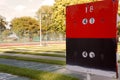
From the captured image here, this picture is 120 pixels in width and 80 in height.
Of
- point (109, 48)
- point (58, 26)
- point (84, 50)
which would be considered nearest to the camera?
point (109, 48)

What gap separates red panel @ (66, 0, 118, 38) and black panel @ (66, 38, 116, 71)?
4.1 inches

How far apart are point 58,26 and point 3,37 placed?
26349 millimetres

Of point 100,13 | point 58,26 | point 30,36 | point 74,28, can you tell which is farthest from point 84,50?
point 30,36

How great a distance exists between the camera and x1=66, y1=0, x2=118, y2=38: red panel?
4401mm

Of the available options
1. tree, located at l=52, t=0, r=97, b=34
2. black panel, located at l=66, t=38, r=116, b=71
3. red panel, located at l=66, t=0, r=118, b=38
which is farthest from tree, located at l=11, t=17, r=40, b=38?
red panel, located at l=66, t=0, r=118, b=38

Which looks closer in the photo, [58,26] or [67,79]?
[67,79]

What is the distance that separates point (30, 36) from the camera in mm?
74812

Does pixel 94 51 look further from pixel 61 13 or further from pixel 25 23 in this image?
pixel 25 23

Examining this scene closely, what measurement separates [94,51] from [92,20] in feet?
1.78

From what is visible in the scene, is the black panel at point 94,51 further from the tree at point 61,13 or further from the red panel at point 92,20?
the tree at point 61,13

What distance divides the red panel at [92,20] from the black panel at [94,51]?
0.10m

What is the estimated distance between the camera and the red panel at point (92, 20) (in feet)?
14.4

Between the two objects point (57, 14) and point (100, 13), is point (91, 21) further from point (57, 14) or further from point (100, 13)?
point (57, 14)

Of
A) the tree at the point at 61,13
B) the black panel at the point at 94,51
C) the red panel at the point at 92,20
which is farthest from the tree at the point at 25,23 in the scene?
the red panel at the point at 92,20
